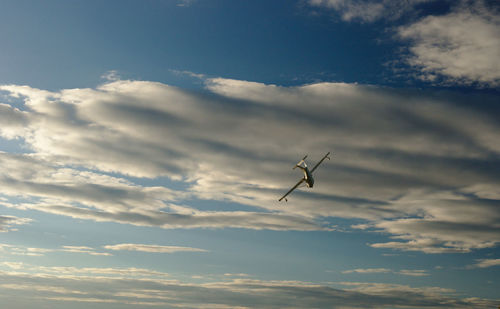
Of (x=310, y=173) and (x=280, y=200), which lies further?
(x=310, y=173)

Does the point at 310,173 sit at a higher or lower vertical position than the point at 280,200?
higher

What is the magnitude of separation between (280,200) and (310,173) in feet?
65.8

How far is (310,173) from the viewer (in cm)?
15838

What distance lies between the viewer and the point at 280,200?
147875 mm
